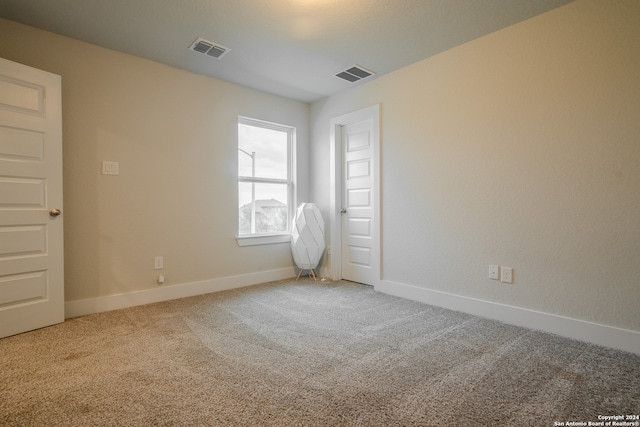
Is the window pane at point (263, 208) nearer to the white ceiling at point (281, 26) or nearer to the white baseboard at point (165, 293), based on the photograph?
the white baseboard at point (165, 293)

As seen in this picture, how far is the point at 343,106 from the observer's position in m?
3.91

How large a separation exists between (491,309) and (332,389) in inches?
69.4

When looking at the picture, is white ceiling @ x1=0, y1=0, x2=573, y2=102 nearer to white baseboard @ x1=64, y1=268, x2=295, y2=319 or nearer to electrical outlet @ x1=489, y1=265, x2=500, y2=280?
electrical outlet @ x1=489, y1=265, x2=500, y2=280

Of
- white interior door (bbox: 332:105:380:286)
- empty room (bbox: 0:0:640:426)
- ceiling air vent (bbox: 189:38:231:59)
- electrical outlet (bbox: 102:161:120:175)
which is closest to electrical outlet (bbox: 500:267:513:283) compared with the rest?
empty room (bbox: 0:0:640:426)

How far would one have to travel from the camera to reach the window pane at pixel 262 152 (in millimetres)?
3834

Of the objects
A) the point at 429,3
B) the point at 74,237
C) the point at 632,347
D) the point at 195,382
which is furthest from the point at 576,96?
the point at 74,237

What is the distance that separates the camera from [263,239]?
3904 mm

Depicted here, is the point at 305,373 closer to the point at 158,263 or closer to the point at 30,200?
the point at 158,263

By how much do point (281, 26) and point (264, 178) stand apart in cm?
187

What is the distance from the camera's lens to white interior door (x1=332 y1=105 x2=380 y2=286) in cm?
356

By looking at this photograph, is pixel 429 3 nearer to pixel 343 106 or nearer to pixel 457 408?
pixel 343 106

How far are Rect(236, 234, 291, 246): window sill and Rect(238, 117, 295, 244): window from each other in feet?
0.04

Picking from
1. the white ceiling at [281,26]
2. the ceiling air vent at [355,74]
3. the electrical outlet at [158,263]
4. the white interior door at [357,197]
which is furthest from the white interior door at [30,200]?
the white interior door at [357,197]

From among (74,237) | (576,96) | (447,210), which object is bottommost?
(74,237)
